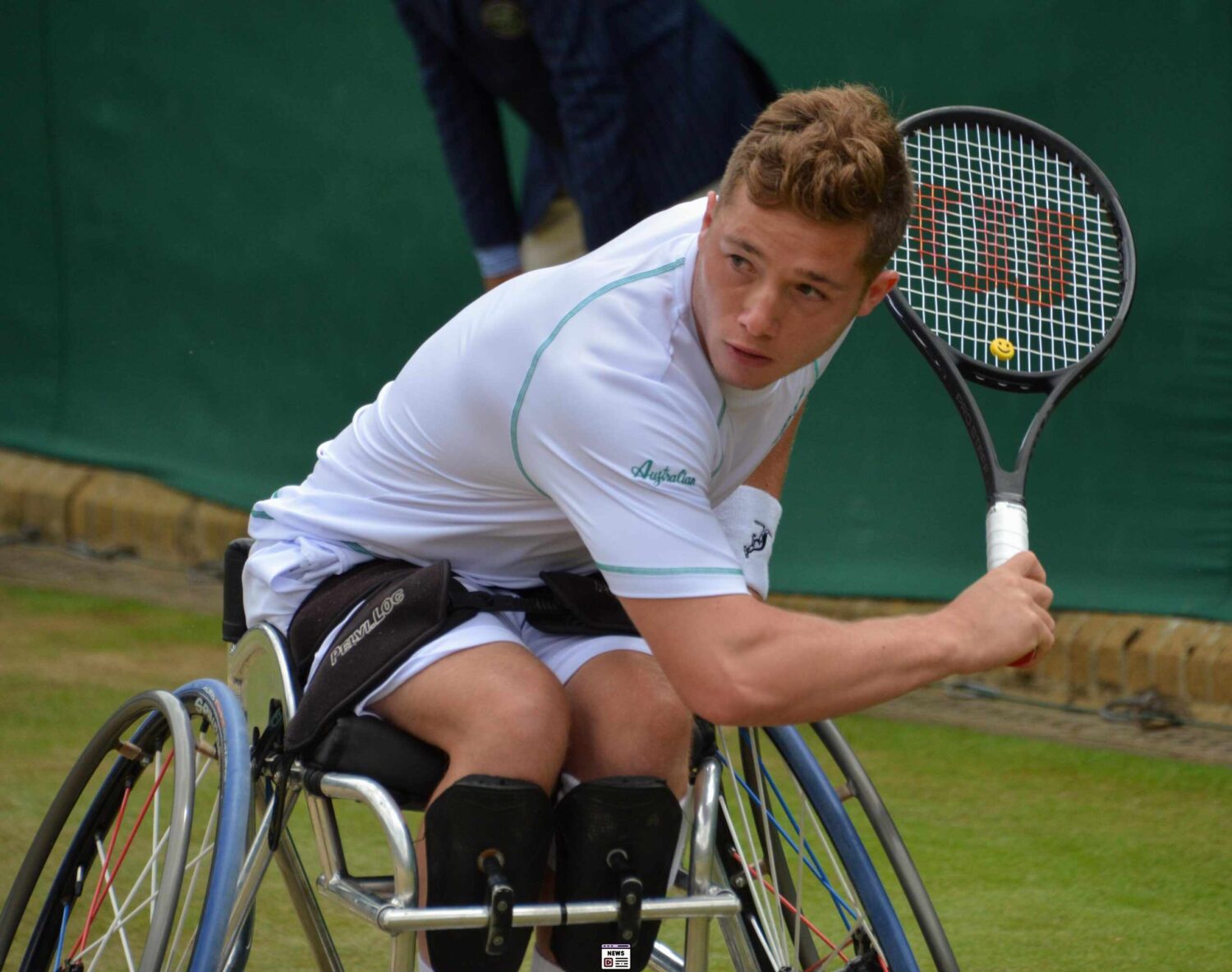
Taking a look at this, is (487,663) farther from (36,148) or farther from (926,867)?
(36,148)

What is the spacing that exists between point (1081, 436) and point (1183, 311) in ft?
1.21

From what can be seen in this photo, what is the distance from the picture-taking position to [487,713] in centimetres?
Answer: 193

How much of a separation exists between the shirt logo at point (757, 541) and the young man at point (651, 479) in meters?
0.17

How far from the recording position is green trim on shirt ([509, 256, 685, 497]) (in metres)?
1.91

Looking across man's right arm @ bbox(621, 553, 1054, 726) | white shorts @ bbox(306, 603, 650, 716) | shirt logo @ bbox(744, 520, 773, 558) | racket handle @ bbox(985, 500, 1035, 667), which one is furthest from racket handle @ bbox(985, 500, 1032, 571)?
white shorts @ bbox(306, 603, 650, 716)

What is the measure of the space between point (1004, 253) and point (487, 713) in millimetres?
1289

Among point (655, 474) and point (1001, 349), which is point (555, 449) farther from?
point (1001, 349)

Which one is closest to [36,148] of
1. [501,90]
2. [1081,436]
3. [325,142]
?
[325,142]

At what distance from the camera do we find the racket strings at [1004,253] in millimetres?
2576

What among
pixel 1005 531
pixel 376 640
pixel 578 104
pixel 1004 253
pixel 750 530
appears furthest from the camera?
pixel 578 104

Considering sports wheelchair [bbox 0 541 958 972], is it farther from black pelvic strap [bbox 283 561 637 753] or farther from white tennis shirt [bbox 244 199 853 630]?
white tennis shirt [bbox 244 199 853 630]

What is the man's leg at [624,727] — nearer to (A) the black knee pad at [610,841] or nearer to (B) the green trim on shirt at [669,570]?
(A) the black knee pad at [610,841]

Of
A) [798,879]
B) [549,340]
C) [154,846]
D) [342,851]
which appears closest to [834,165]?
[549,340]

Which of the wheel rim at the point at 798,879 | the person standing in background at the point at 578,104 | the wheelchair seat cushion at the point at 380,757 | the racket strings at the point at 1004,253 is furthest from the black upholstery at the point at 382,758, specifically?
the person standing in background at the point at 578,104
